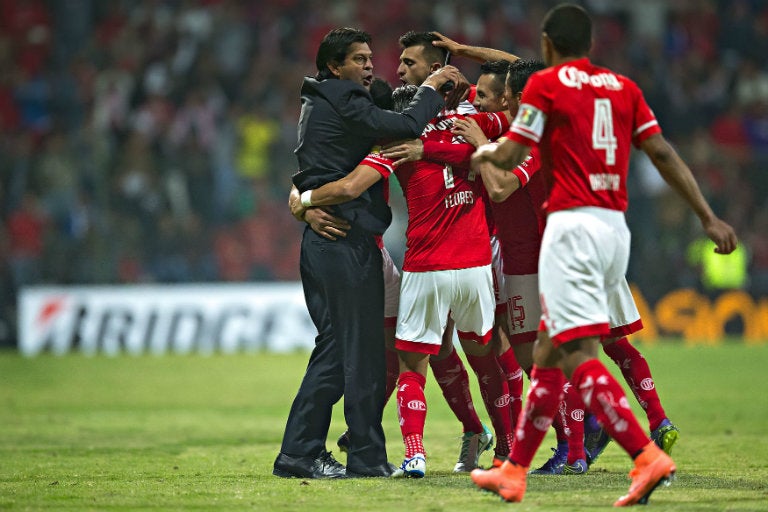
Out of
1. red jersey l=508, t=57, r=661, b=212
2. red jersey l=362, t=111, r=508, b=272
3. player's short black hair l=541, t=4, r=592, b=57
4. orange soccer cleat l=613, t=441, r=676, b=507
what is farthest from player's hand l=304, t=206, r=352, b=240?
orange soccer cleat l=613, t=441, r=676, b=507

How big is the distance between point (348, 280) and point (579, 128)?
6.07 ft

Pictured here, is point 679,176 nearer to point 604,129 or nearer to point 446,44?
point 604,129

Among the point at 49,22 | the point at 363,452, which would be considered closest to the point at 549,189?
the point at 363,452

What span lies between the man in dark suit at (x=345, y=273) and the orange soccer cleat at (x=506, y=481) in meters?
1.18

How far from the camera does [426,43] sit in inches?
289

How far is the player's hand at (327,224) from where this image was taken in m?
6.98

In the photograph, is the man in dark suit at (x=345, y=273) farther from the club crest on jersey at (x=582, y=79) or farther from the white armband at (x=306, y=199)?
the club crest on jersey at (x=582, y=79)

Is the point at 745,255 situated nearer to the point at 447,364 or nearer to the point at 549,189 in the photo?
the point at 447,364

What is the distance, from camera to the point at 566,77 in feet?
18.8

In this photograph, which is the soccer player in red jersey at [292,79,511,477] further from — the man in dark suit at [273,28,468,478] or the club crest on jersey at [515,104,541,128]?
the club crest on jersey at [515,104,541,128]

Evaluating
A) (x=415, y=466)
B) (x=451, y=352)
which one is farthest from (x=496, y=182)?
(x=415, y=466)

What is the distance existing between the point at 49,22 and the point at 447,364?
1678 cm

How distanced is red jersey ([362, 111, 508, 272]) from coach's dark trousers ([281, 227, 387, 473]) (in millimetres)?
287

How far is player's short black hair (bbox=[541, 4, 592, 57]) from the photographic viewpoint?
580 cm
